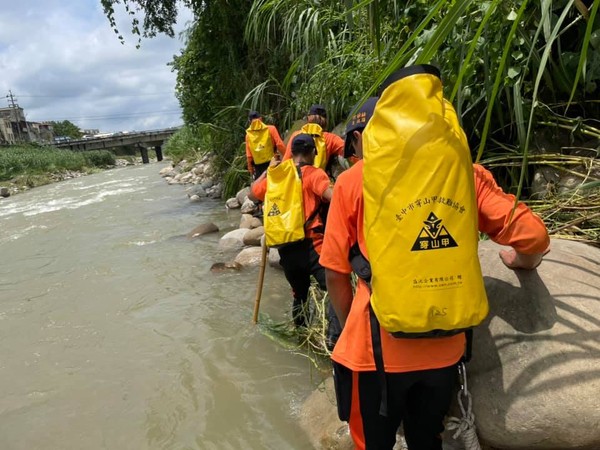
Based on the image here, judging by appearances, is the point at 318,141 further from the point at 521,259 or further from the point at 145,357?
the point at 521,259

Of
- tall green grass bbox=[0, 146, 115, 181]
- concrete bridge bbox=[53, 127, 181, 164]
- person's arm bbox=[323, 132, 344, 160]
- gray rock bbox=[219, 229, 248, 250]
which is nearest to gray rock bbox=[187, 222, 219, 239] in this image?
gray rock bbox=[219, 229, 248, 250]

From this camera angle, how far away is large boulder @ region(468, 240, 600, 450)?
177 cm

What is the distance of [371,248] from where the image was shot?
1.43 metres

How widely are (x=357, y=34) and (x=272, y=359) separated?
160 inches

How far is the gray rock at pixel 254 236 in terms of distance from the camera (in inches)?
269

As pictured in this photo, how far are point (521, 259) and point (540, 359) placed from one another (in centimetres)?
42

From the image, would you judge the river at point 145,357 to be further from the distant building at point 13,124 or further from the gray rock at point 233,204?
the distant building at point 13,124

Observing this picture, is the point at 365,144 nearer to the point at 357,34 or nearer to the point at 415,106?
the point at 415,106

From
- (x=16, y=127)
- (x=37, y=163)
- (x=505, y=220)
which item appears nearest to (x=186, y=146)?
(x=37, y=163)

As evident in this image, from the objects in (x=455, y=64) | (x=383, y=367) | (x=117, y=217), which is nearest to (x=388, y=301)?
(x=383, y=367)

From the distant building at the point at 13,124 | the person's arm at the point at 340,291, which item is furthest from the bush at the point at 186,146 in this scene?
the distant building at the point at 13,124

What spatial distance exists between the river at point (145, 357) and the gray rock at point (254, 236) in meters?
0.41

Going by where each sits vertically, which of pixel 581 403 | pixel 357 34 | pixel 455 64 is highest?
pixel 357 34

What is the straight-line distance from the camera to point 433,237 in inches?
52.6
